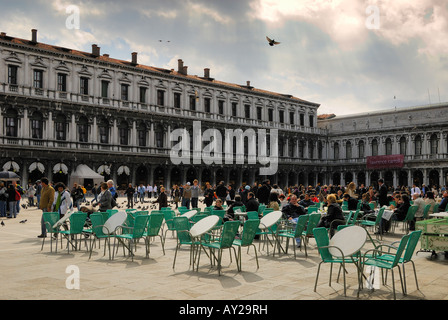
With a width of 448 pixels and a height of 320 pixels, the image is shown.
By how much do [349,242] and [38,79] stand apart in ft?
110

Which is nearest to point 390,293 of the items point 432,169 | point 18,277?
point 18,277

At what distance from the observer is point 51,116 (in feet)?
114

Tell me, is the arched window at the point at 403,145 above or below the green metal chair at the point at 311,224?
above

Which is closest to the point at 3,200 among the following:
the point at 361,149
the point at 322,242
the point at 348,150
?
the point at 322,242

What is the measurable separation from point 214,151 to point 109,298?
39.0 m

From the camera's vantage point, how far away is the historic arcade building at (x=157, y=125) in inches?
1329

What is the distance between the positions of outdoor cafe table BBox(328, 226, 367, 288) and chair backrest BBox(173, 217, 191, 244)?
9.81 ft

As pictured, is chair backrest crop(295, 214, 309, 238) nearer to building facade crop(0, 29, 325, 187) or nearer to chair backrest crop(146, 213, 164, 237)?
chair backrest crop(146, 213, 164, 237)

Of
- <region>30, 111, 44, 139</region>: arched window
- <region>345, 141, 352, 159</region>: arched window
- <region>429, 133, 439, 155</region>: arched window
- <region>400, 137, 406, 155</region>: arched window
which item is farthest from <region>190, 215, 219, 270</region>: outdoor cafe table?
<region>345, 141, 352, 159</region>: arched window

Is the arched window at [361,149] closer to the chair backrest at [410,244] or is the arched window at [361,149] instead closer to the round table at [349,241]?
the chair backrest at [410,244]

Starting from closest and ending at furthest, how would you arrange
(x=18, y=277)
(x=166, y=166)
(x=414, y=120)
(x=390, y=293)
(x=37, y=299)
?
(x=37, y=299)
(x=390, y=293)
(x=18, y=277)
(x=166, y=166)
(x=414, y=120)

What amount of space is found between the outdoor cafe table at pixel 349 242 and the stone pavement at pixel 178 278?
1.74 ft

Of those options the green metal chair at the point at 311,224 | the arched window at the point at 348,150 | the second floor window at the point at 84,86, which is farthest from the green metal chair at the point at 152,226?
the arched window at the point at 348,150

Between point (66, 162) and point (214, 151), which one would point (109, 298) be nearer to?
point (66, 162)
